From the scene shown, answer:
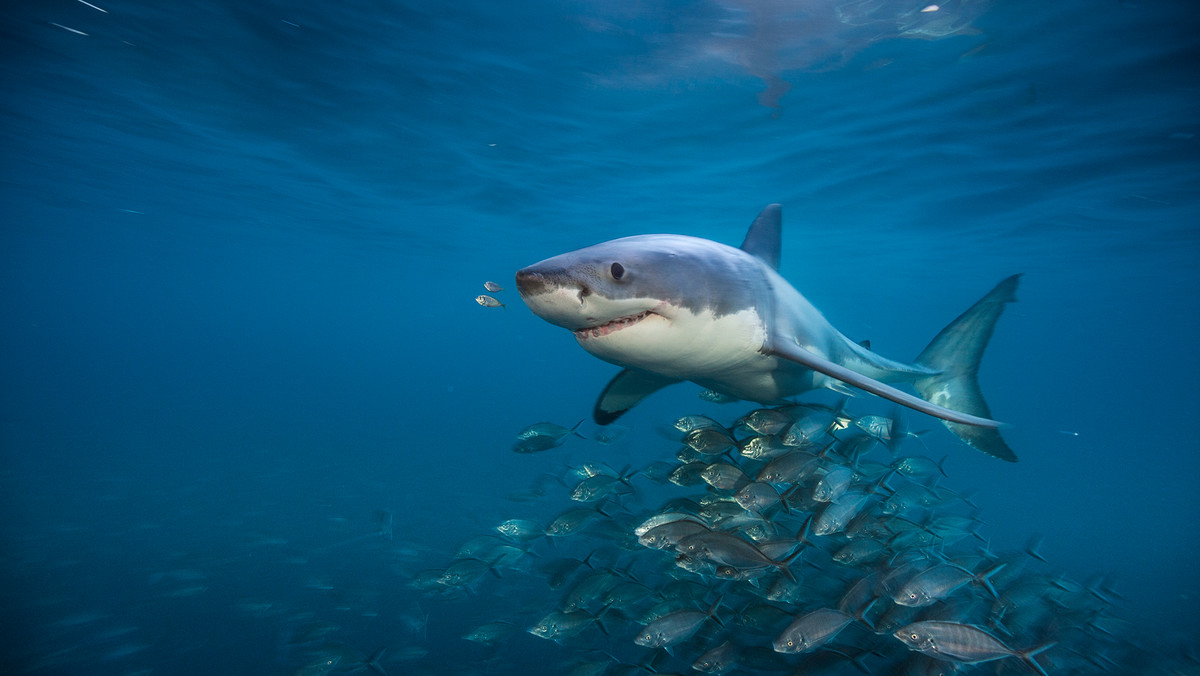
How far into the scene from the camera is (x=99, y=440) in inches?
931

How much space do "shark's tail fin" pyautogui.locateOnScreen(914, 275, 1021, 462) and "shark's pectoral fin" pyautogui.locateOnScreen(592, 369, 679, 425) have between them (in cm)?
295

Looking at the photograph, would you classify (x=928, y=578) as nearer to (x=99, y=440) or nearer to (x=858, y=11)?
(x=858, y=11)

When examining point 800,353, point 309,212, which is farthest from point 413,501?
point 309,212

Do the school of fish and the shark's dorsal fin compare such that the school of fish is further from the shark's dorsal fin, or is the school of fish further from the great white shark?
the shark's dorsal fin

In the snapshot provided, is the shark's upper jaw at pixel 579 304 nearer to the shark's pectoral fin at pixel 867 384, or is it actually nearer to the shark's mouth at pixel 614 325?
the shark's mouth at pixel 614 325

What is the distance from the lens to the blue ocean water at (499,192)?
761 centimetres

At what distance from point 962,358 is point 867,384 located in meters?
Answer: 3.31

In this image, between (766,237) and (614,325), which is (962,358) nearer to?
(766,237)

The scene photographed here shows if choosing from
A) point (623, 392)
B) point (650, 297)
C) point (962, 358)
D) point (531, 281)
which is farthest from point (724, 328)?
point (962, 358)

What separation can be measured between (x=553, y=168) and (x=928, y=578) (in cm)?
1609

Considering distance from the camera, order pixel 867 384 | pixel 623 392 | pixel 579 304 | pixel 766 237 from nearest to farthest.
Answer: pixel 579 304
pixel 867 384
pixel 766 237
pixel 623 392

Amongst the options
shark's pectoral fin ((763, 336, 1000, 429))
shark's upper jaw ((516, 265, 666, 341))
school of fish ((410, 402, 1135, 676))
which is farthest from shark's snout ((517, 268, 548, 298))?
school of fish ((410, 402, 1135, 676))

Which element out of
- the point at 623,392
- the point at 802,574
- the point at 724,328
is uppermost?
the point at 724,328

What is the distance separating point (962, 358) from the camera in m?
5.58
